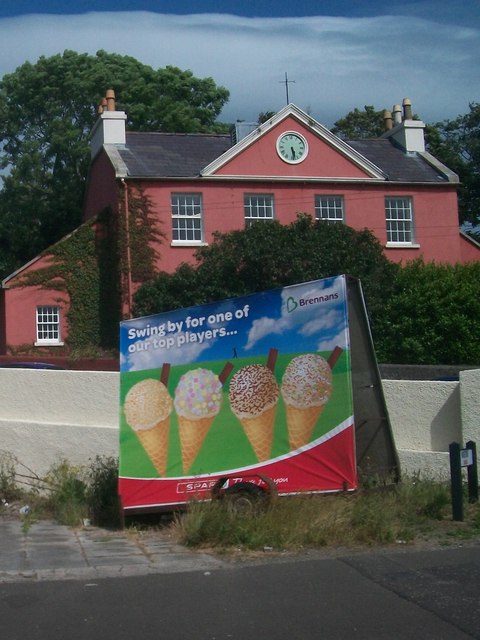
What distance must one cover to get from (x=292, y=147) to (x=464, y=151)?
1375cm

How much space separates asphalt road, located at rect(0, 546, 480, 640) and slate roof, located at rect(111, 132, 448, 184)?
21.0 m

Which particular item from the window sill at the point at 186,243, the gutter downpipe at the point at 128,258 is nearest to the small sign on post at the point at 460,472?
the gutter downpipe at the point at 128,258

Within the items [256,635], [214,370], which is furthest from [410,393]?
[256,635]

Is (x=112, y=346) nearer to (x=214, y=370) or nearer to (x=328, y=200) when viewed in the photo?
(x=328, y=200)

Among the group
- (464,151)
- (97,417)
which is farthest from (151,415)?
(464,151)

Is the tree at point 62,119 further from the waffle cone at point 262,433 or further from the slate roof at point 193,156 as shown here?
the waffle cone at point 262,433

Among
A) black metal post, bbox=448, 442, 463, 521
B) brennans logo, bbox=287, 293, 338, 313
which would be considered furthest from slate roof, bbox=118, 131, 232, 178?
black metal post, bbox=448, 442, 463, 521

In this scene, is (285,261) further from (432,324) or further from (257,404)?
(257,404)

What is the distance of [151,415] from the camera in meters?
10.3

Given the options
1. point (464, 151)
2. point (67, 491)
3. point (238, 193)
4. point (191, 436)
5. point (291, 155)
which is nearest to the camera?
point (191, 436)

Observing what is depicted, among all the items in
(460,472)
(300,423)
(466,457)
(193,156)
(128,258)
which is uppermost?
(193,156)

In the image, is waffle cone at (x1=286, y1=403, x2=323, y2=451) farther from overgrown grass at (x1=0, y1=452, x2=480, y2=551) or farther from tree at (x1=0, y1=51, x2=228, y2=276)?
tree at (x1=0, y1=51, x2=228, y2=276)

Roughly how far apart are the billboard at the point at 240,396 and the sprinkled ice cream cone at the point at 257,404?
0.4 inches

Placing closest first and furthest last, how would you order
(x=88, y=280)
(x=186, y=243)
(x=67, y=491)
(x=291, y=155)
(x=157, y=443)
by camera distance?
(x=157, y=443), (x=67, y=491), (x=186, y=243), (x=291, y=155), (x=88, y=280)
